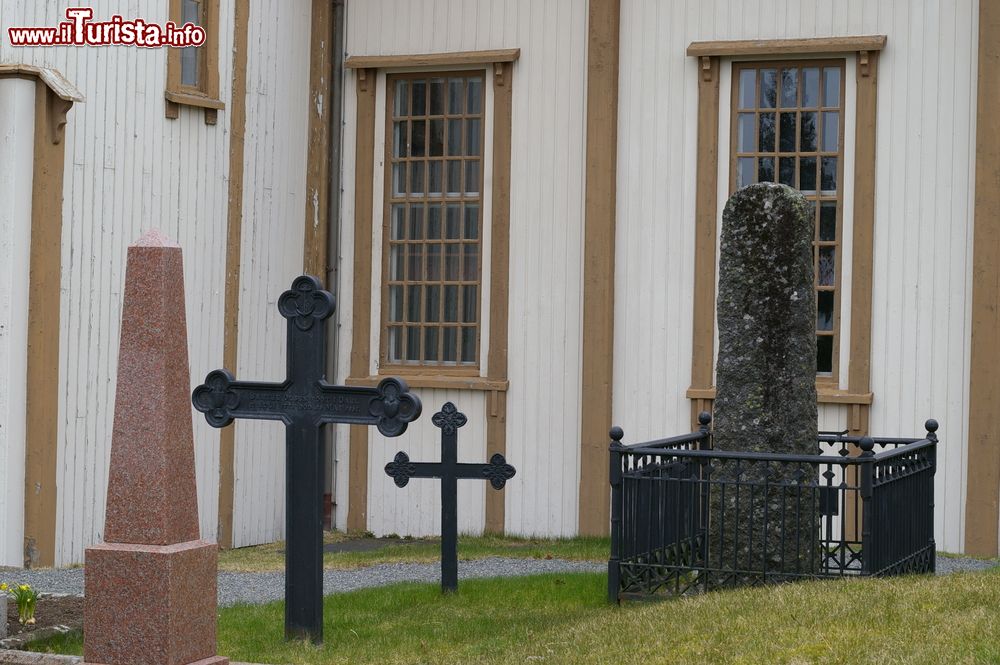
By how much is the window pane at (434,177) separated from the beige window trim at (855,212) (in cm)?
264

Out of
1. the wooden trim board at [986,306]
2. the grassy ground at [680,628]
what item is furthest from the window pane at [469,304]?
the grassy ground at [680,628]

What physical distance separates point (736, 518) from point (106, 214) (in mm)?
6139

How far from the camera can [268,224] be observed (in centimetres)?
1492

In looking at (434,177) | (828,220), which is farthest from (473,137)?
(828,220)

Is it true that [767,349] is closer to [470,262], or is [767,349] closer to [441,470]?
[441,470]

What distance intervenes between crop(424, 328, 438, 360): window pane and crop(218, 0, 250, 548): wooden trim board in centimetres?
A: 211

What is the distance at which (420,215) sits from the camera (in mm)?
15703

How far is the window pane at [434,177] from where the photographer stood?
15.6 metres

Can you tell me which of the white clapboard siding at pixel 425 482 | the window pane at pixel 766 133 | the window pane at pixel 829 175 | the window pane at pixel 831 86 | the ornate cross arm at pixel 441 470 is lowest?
the white clapboard siding at pixel 425 482

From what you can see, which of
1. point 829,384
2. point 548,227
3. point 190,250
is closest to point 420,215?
point 548,227

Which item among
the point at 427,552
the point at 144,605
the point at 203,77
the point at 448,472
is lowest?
the point at 427,552

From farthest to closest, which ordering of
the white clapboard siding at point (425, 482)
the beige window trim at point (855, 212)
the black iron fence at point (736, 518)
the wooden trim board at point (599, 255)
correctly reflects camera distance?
the white clapboard siding at point (425, 482)
the wooden trim board at point (599, 255)
the beige window trim at point (855, 212)
the black iron fence at point (736, 518)

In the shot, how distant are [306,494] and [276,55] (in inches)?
303

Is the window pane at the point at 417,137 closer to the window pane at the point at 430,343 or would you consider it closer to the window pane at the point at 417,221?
the window pane at the point at 417,221
